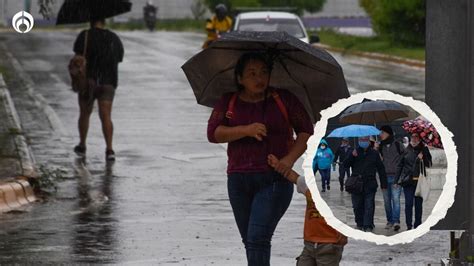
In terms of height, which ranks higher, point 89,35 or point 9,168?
point 89,35

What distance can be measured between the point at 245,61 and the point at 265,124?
1.26 feet

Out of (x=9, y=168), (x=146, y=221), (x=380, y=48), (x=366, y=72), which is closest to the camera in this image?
(x=146, y=221)

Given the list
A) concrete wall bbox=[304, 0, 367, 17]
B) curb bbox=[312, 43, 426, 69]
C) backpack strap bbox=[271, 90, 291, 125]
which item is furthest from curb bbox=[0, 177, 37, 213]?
concrete wall bbox=[304, 0, 367, 17]

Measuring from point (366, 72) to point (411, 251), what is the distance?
23.0 metres

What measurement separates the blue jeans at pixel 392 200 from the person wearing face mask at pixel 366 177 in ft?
0.12

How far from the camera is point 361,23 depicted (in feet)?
215

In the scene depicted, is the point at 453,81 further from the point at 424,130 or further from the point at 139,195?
the point at 139,195

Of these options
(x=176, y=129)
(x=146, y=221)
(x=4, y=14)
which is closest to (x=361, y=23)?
(x=4, y=14)

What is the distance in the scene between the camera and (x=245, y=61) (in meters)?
8.06

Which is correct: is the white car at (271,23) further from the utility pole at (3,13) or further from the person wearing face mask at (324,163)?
the utility pole at (3,13)

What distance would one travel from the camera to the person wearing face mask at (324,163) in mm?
7273

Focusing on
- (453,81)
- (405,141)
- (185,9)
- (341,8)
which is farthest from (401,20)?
(405,141)

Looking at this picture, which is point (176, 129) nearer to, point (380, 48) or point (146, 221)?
point (146, 221)

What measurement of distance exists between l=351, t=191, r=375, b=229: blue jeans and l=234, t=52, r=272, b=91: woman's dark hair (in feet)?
3.59
